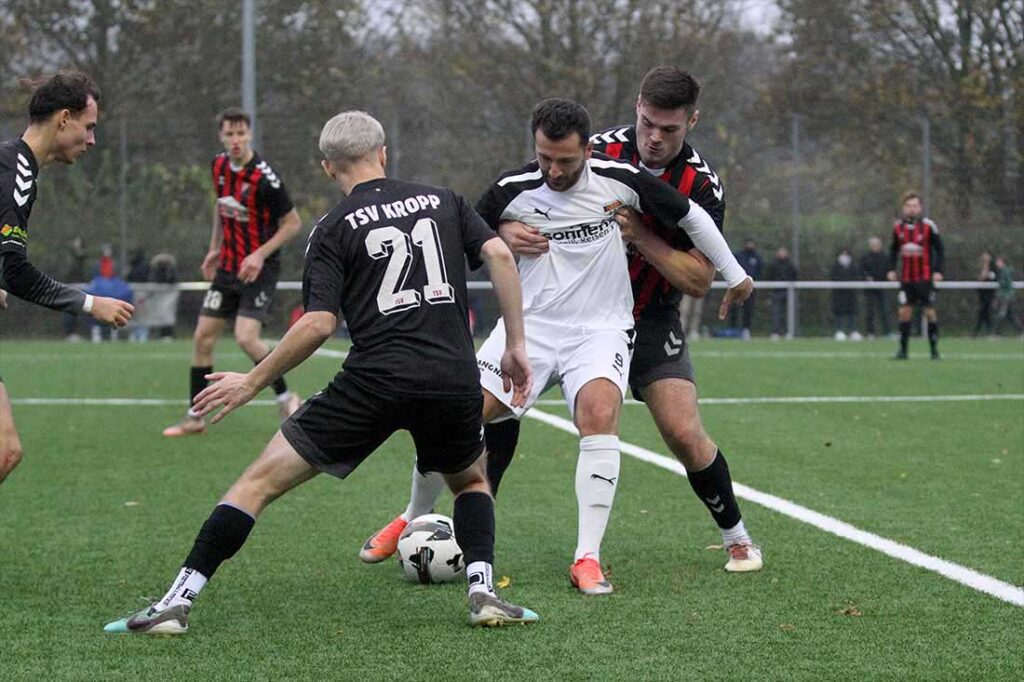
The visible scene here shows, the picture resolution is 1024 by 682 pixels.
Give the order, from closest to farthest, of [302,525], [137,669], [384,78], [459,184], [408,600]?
[137,669], [408,600], [302,525], [459,184], [384,78]

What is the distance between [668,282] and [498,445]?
929 mm

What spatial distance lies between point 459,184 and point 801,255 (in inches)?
262

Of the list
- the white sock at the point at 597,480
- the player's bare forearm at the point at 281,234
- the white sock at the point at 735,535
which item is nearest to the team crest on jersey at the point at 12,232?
the white sock at the point at 597,480

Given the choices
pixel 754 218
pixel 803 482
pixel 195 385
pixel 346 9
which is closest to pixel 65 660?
pixel 803 482

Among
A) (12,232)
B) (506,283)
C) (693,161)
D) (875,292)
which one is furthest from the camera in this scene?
(875,292)

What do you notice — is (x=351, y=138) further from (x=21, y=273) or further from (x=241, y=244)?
(x=241, y=244)

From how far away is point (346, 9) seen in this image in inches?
1252

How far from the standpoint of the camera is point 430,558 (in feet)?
18.9

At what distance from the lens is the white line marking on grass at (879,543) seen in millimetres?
5450

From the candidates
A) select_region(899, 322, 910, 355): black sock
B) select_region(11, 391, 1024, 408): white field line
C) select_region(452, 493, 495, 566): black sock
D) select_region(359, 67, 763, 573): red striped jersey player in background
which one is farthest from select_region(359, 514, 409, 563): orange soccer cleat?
select_region(899, 322, 910, 355): black sock

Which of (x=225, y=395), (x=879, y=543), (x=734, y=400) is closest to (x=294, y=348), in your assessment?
(x=225, y=395)

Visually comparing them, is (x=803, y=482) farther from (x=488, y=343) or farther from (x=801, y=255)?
(x=801, y=255)

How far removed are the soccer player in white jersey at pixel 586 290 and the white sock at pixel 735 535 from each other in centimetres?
56

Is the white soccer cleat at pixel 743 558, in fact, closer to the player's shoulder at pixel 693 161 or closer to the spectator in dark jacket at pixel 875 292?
the player's shoulder at pixel 693 161
